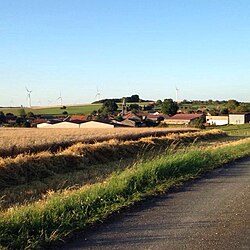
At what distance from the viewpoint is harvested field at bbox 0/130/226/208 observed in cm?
1334

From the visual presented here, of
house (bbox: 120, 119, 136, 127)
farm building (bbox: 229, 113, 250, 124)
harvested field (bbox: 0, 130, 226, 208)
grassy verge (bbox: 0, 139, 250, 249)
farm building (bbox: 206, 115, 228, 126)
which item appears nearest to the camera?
grassy verge (bbox: 0, 139, 250, 249)

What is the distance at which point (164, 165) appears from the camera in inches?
453

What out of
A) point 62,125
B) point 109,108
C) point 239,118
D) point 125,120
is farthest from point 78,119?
point 239,118

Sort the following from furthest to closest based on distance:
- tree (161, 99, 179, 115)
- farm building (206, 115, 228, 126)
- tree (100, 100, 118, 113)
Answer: tree (100, 100, 118, 113) → tree (161, 99, 179, 115) → farm building (206, 115, 228, 126)

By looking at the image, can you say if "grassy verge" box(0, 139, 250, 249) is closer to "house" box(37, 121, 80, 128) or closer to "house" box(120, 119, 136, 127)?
"house" box(37, 121, 80, 128)

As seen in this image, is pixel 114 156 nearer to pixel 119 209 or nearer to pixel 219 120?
pixel 119 209

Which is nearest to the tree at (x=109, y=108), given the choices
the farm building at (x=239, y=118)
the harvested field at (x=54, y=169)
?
the farm building at (x=239, y=118)

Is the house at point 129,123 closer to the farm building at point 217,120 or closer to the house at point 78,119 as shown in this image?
the house at point 78,119

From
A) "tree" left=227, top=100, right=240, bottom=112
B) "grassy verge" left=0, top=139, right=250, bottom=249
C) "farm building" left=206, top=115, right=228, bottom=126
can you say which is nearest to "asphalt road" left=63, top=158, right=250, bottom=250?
"grassy verge" left=0, top=139, right=250, bottom=249

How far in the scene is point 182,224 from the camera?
259 inches

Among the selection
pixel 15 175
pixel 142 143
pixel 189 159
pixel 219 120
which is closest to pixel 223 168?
pixel 189 159

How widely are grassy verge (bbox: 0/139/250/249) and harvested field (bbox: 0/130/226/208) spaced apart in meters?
2.43

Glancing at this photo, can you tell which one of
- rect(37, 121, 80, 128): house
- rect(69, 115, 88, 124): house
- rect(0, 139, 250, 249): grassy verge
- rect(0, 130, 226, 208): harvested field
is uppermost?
rect(0, 139, 250, 249): grassy verge

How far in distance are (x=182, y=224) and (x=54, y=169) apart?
1249 cm
